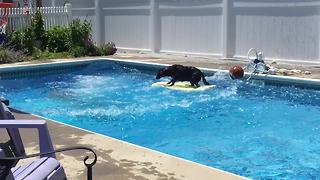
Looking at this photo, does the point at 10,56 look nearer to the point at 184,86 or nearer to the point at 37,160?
the point at 184,86

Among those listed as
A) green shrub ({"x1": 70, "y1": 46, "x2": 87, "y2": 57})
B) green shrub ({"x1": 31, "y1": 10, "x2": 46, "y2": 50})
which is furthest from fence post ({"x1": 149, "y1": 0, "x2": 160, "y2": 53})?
green shrub ({"x1": 31, "y1": 10, "x2": 46, "y2": 50})

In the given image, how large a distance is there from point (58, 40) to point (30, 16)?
1378mm

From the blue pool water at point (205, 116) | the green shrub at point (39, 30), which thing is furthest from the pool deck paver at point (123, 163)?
the green shrub at point (39, 30)

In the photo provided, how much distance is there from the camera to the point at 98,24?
20.6 meters

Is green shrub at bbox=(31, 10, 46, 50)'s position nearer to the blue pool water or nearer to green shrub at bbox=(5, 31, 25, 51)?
green shrub at bbox=(5, 31, 25, 51)

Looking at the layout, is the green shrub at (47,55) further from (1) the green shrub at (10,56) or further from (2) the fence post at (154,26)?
(2) the fence post at (154,26)

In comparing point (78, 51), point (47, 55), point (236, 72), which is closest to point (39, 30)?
point (47, 55)

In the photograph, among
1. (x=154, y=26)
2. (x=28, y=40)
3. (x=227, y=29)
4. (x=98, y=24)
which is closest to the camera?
(x=227, y=29)

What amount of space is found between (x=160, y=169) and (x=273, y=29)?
10.3m

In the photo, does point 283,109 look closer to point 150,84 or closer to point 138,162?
point 150,84

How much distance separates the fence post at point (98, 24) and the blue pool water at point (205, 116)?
6.65m

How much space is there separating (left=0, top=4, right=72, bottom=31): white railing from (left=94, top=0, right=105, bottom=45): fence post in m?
1.19

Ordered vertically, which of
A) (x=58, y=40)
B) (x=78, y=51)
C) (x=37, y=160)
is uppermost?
(x=58, y=40)

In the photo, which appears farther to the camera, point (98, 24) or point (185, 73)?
point (98, 24)
